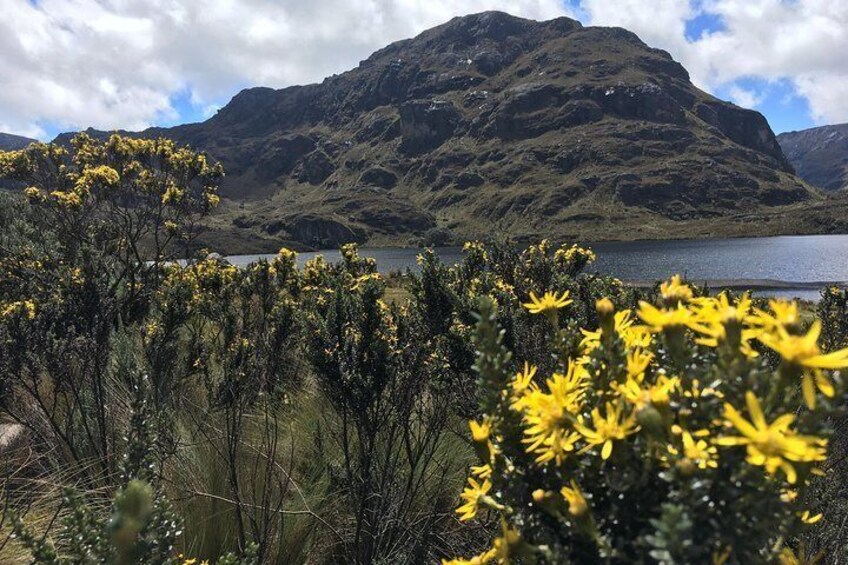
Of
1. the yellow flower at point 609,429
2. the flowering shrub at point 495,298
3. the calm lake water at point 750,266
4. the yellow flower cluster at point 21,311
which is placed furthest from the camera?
the calm lake water at point 750,266

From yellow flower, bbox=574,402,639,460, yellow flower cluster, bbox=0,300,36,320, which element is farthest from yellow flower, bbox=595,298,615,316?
yellow flower cluster, bbox=0,300,36,320

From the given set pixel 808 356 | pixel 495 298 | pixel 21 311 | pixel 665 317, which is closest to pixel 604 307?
pixel 665 317

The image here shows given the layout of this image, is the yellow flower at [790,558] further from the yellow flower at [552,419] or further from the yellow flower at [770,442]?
the yellow flower at [552,419]

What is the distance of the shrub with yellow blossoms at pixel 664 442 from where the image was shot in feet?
3.34

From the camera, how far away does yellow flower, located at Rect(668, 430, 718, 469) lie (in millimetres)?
1106

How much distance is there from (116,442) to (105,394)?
1.01 m

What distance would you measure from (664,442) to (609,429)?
0.13 m

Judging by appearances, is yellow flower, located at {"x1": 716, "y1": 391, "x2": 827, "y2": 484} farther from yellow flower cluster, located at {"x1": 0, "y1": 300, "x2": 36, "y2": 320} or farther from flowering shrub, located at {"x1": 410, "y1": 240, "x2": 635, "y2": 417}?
yellow flower cluster, located at {"x1": 0, "y1": 300, "x2": 36, "y2": 320}

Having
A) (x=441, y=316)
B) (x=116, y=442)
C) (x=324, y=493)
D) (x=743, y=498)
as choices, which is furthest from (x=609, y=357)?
(x=116, y=442)

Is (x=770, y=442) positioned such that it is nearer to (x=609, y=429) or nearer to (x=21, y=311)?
(x=609, y=429)

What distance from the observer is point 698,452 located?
3.64ft

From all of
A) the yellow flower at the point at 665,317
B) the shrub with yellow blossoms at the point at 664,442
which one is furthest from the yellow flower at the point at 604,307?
the yellow flower at the point at 665,317

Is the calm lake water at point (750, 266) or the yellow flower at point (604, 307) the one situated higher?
the yellow flower at point (604, 307)

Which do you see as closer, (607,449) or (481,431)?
(607,449)
